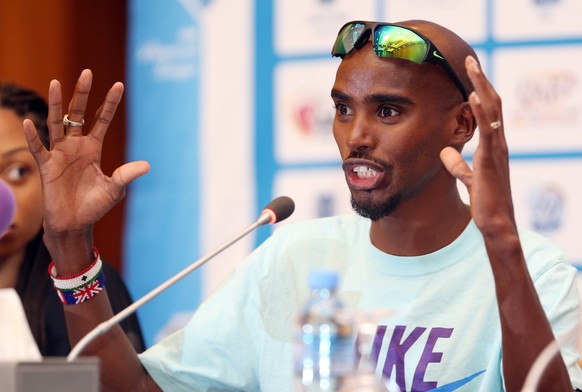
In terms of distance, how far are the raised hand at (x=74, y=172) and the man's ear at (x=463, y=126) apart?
738 mm

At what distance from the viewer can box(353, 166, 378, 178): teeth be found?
2346 mm

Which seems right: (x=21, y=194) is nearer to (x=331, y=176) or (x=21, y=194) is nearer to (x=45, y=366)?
(x=331, y=176)

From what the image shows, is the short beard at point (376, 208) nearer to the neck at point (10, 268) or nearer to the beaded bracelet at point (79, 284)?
the beaded bracelet at point (79, 284)

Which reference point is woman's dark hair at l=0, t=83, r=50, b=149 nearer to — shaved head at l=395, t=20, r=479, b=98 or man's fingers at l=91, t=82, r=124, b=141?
man's fingers at l=91, t=82, r=124, b=141

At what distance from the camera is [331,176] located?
11.3ft

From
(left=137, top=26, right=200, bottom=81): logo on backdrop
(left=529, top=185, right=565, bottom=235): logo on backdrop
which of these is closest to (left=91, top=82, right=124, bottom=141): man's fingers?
(left=137, top=26, right=200, bottom=81): logo on backdrop

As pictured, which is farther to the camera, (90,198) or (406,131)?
(406,131)

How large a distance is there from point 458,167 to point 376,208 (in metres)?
0.38

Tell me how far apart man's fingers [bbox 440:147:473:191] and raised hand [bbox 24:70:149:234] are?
628mm

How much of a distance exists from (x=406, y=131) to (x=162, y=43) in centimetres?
157

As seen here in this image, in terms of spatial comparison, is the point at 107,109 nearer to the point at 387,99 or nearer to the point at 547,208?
the point at 387,99

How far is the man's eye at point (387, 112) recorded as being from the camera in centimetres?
238

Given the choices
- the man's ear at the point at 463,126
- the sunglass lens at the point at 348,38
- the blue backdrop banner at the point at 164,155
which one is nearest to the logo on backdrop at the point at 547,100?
the man's ear at the point at 463,126

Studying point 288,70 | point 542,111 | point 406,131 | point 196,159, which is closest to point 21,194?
point 196,159
